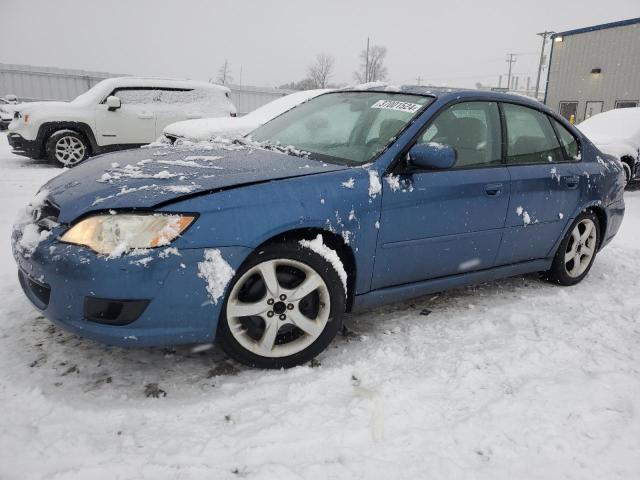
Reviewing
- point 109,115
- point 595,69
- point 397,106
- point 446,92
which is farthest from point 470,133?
point 595,69

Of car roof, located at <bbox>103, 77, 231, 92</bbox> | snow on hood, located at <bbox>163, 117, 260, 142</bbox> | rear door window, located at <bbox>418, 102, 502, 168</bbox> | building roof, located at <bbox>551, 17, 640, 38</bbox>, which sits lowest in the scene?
snow on hood, located at <bbox>163, 117, 260, 142</bbox>

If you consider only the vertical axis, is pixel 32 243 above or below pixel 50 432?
above

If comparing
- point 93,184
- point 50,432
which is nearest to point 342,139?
point 93,184

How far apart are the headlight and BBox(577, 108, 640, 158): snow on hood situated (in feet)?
28.0

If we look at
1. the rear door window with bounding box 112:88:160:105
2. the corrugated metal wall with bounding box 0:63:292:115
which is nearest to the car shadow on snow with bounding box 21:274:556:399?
the rear door window with bounding box 112:88:160:105

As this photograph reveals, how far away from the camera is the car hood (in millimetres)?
2312

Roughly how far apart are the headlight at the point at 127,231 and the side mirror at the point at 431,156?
4.20 feet

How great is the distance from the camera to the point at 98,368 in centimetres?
254

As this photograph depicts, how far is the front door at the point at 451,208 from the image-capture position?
285cm

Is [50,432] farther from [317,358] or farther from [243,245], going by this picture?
[317,358]

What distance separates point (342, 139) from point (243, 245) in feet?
3.94

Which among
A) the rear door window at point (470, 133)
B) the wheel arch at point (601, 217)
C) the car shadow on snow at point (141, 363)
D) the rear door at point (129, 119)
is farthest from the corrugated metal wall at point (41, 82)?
the car shadow on snow at point (141, 363)

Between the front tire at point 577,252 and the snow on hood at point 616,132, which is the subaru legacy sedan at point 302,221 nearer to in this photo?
the front tire at point 577,252

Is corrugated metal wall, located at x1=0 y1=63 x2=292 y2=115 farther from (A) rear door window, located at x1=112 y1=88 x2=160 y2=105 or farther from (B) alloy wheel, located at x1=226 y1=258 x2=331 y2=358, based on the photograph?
(B) alloy wheel, located at x1=226 y1=258 x2=331 y2=358
